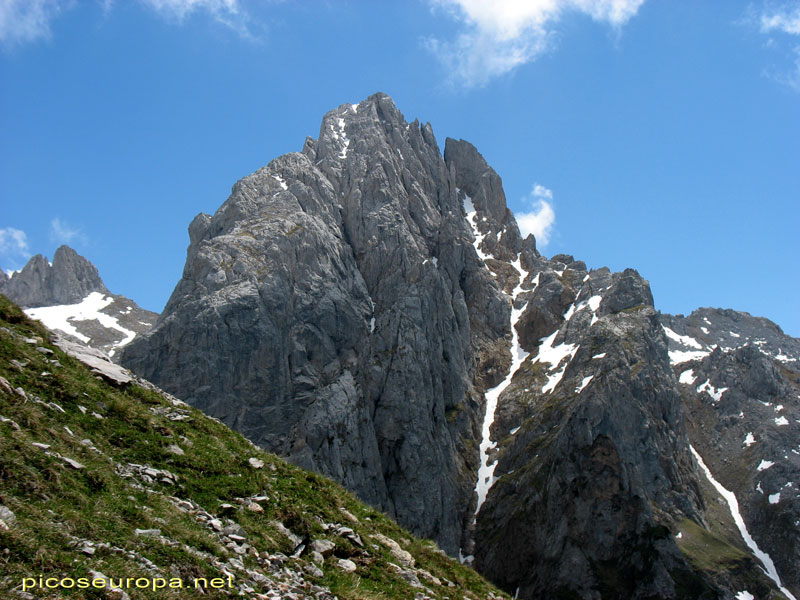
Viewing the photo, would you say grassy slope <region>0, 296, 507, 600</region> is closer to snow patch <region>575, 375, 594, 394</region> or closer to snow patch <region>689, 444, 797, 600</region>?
snow patch <region>575, 375, 594, 394</region>

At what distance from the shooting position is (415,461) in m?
101

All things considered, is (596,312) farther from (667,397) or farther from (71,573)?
(71,573)

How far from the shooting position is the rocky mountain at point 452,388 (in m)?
93.1

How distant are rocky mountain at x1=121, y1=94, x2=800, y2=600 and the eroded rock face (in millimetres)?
380

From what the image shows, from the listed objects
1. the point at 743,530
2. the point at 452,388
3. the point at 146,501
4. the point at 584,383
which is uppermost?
the point at 584,383

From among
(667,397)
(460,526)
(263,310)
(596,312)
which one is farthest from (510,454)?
(263,310)

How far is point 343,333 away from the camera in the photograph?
115 meters

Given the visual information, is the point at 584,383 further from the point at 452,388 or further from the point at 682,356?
the point at 682,356

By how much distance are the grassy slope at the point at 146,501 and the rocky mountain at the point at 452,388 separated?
69852mm

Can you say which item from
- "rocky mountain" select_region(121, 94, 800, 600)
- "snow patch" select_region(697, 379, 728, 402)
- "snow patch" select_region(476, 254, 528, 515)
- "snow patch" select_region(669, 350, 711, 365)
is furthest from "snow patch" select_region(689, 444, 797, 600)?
"snow patch" select_region(669, 350, 711, 365)

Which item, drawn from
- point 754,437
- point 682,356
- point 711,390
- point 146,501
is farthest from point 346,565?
point 682,356

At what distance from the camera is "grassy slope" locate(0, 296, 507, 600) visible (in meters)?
11.1

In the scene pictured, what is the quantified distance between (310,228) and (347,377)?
35.3 metres

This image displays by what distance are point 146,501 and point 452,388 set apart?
106550 millimetres
